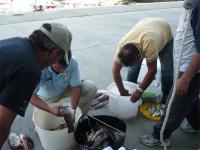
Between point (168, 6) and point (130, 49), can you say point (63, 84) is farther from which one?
point (168, 6)

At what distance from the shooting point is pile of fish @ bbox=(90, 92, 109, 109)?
3824 millimetres

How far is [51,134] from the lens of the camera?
2.74 metres

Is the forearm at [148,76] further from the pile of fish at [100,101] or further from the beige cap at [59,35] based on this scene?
the beige cap at [59,35]

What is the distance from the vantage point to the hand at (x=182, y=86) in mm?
2498

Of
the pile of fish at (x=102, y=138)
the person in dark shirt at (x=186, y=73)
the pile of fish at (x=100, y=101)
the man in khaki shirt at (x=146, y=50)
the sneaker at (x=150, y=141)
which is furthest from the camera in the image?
the pile of fish at (x=100, y=101)

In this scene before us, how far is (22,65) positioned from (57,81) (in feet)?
4.14

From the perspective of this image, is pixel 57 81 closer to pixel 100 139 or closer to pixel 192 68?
pixel 100 139

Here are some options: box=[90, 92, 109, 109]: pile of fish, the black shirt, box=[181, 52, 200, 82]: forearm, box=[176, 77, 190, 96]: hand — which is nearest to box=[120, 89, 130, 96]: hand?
box=[90, 92, 109, 109]: pile of fish

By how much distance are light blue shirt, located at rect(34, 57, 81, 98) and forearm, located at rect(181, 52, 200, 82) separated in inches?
41.4

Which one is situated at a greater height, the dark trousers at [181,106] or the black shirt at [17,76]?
the black shirt at [17,76]

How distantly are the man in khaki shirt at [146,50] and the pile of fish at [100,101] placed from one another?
49cm

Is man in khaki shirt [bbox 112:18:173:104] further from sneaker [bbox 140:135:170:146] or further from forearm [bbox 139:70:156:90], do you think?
sneaker [bbox 140:135:170:146]

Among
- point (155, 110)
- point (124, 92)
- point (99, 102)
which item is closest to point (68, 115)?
point (124, 92)

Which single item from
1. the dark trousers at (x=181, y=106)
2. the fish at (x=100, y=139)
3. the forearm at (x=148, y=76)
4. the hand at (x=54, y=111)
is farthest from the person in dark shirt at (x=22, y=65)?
the forearm at (x=148, y=76)
